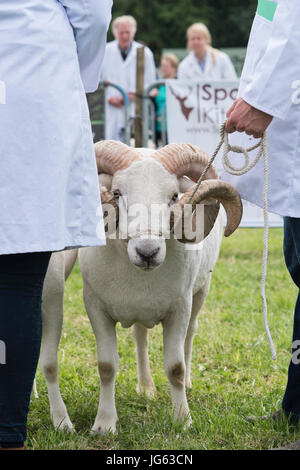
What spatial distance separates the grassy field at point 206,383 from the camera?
3.06 meters

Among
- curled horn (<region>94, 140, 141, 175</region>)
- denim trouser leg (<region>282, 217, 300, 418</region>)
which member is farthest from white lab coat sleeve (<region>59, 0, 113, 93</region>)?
denim trouser leg (<region>282, 217, 300, 418</region>)

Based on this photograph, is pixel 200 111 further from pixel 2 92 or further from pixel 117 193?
pixel 2 92

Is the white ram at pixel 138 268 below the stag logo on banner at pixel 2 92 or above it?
below

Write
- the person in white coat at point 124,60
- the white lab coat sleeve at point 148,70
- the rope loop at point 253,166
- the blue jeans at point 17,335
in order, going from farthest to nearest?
the person in white coat at point 124,60, the white lab coat sleeve at point 148,70, the rope loop at point 253,166, the blue jeans at point 17,335

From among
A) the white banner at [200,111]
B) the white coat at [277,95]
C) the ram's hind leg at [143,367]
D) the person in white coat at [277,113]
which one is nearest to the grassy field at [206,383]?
the ram's hind leg at [143,367]

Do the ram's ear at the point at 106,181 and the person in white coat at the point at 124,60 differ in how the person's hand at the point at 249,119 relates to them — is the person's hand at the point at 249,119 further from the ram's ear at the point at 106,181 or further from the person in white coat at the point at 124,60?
the person in white coat at the point at 124,60

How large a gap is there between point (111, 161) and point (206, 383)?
151 centimetres

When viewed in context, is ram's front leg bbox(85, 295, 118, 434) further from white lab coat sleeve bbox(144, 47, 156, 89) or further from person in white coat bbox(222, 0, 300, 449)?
white lab coat sleeve bbox(144, 47, 156, 89)

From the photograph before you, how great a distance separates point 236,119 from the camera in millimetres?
2658

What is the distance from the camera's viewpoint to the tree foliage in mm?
33219

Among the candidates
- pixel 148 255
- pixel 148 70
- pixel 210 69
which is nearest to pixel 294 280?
pixel 148 255

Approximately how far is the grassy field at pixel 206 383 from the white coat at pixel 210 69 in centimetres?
450

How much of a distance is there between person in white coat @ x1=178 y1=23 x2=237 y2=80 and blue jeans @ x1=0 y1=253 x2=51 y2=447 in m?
8.05
